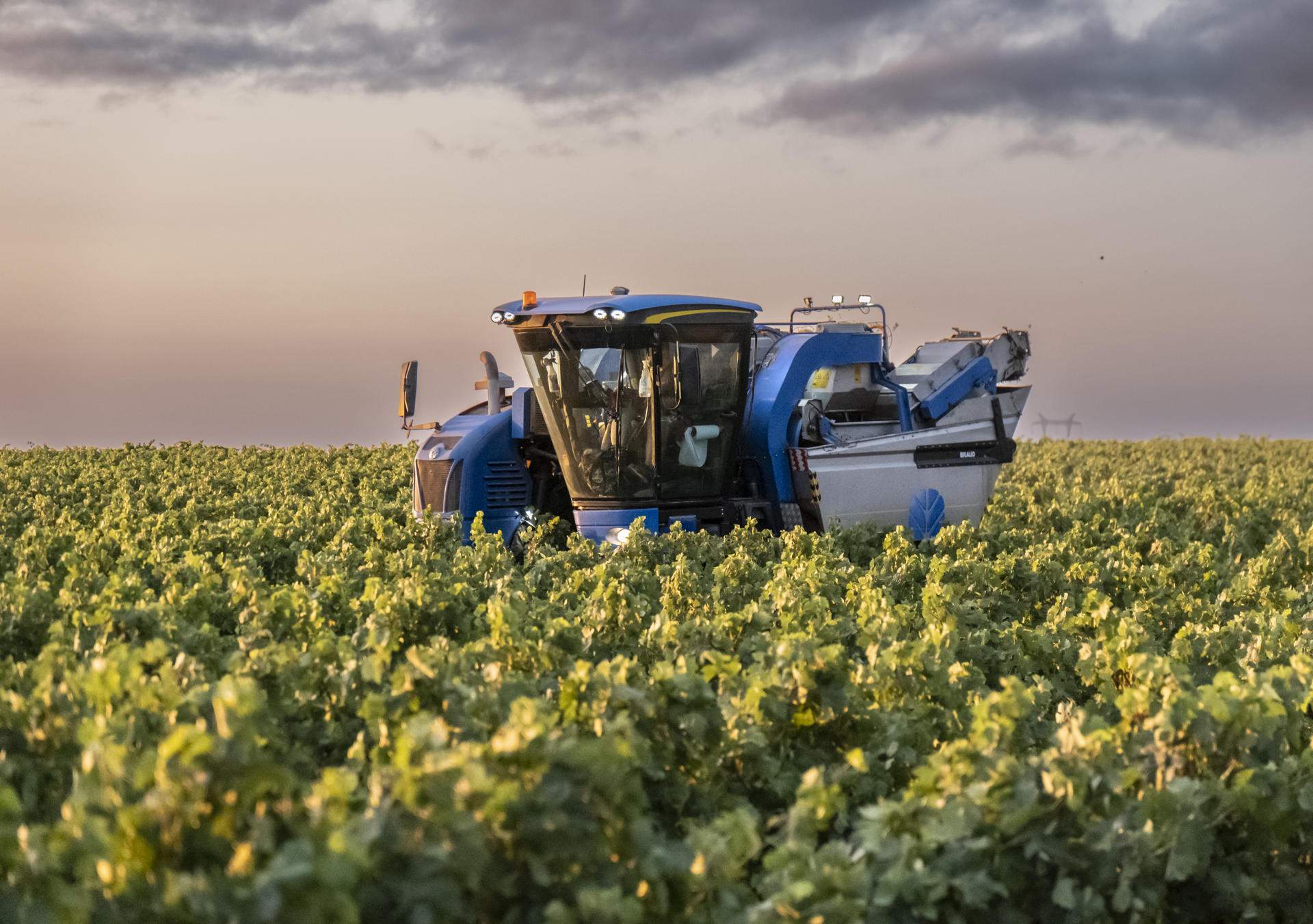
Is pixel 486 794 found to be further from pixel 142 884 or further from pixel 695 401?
pixel 695 401

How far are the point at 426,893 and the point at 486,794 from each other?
301 millimetres

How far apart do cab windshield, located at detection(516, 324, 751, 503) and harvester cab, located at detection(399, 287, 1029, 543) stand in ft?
0.05

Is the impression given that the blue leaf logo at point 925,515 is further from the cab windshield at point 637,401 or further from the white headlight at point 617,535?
the white headlight at point 617,535

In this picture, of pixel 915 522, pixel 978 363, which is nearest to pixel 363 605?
pixel 915 522

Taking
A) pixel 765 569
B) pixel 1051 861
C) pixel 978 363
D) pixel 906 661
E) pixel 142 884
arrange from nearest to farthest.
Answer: pixel 142 884
pixel 1051 861
pixel 906 661
pixel 765 569
pixel 978 363

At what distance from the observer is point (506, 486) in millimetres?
15062

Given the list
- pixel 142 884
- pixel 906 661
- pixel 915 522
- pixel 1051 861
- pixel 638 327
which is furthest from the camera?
pixel 915 522

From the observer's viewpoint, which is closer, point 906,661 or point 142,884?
point 142,884

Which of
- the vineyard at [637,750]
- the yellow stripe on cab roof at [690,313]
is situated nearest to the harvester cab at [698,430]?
the yellow stripe on cab roof at [690,313]

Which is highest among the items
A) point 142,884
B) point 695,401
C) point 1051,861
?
point 695,401

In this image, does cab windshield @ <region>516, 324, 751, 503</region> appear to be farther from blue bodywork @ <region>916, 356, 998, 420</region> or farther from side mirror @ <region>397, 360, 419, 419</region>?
blue bodywork @ <region>916, 356, 998, 420</region>

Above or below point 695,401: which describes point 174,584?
below

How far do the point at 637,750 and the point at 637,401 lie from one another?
885cm

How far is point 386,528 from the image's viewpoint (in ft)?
45.8
